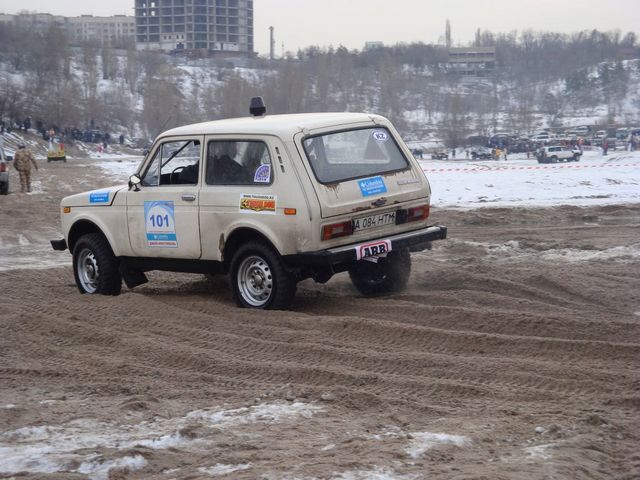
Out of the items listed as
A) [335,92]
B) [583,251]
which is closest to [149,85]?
[335,92]

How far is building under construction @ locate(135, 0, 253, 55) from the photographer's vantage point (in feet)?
533

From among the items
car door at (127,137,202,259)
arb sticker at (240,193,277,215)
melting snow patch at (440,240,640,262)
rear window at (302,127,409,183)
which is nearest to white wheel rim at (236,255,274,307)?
arb sticker at (240,193,277,215)

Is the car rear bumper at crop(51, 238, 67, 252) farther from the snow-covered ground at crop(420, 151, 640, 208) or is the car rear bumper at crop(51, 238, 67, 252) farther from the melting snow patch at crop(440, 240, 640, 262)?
the snow-covered ground at crop(420, 151, 640, 208)

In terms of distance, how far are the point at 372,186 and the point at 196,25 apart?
159434 mm

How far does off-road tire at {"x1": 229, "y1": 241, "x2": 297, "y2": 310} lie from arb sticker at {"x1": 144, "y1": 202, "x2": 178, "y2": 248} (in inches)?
31.7

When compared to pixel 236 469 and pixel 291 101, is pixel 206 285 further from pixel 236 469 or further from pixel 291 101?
pixel 291 101

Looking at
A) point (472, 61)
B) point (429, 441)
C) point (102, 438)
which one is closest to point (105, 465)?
point (102, 438)

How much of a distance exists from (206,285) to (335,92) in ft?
295

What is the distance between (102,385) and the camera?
670 centimetres

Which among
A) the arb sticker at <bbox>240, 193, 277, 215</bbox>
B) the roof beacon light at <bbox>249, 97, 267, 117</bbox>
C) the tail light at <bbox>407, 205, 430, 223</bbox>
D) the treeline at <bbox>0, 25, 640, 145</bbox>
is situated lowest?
the tail light at <bbox>407, 205, 430, 223</bbox>

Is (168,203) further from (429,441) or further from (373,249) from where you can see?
(429,441)

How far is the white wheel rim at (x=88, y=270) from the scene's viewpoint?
10516mm

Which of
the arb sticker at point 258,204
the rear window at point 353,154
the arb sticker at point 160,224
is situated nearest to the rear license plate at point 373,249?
the rear window at point 353,154

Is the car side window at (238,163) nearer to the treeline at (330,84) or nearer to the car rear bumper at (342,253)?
the car rear bumper at (342,253)
